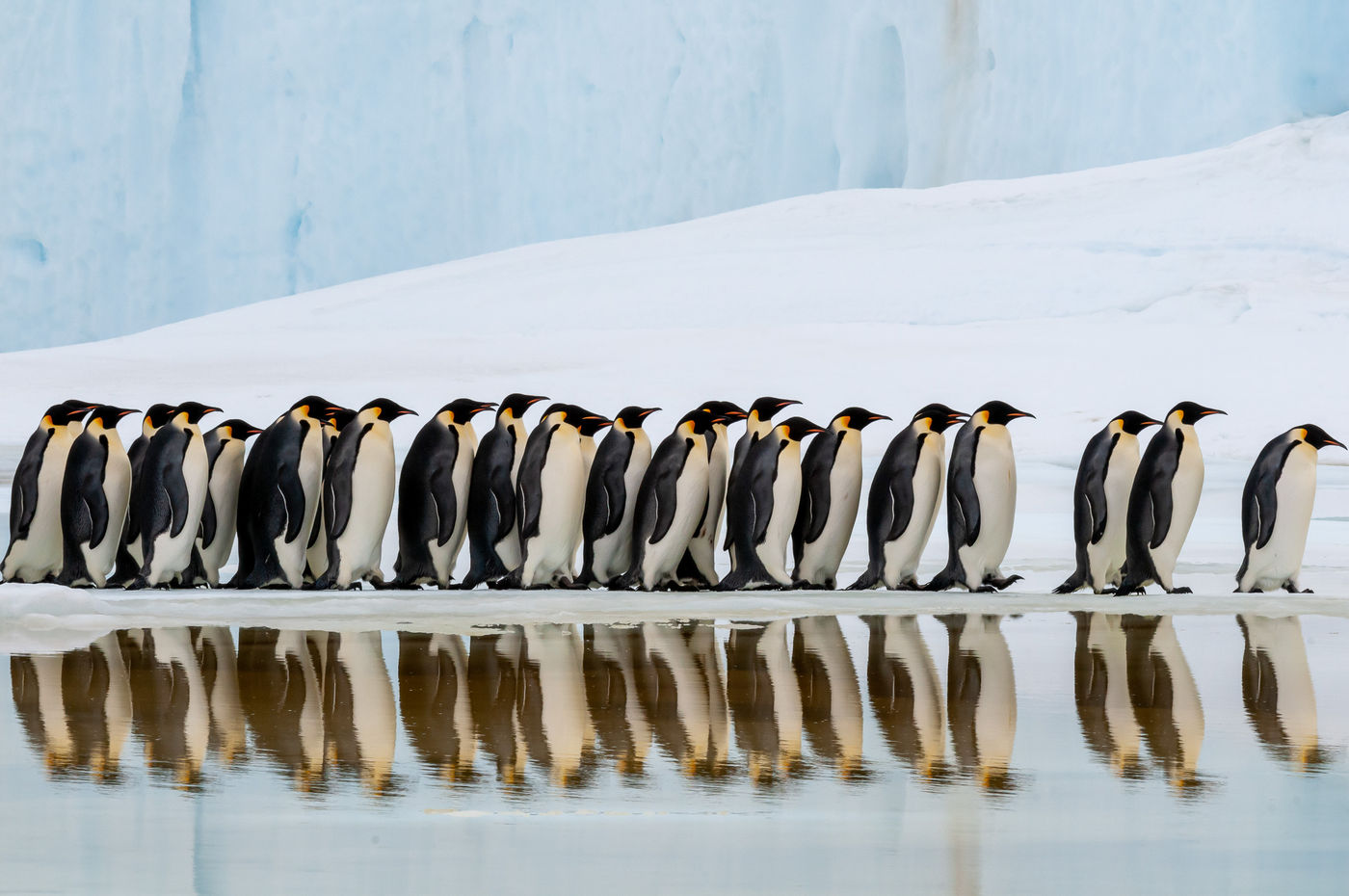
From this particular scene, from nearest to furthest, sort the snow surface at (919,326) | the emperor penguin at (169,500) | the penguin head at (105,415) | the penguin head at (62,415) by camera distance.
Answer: the emperor penguin at (169,500) → the penguin head at (105,415) → the penguin head at (62,415) → the snow surface at (919,326)

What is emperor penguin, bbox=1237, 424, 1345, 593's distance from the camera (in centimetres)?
678

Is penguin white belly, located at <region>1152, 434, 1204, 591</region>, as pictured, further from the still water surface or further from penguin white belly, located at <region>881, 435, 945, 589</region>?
the still water surface

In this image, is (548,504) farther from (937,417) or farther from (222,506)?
(937,417)

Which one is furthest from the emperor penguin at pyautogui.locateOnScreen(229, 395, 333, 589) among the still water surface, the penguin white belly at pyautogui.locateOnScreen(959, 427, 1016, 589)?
the penguin white belly at pyautogui.locateOnScreen(959, 427, 1016, 589)

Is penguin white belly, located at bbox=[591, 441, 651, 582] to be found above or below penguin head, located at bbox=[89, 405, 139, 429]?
below

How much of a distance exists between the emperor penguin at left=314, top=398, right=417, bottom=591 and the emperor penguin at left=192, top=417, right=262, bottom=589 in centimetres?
42

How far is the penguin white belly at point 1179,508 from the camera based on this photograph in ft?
22.1

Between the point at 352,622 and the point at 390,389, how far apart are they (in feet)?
26.9

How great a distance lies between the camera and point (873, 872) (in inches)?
97.2

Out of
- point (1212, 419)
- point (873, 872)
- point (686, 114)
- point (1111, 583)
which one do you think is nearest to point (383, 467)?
point (1111, 583)

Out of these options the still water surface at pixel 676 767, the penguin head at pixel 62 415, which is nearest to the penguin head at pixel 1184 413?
the still water surface at pixel 676 767

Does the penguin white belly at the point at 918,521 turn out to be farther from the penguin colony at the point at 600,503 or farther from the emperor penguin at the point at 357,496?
the emperor penguin at the point at 357,496

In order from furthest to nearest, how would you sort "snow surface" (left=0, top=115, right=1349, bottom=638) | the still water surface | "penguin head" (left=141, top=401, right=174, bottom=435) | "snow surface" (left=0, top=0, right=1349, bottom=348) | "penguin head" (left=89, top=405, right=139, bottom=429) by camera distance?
"snow surface" (left=0, top=0, right=1349, bottom=348) → "snow surface" (left=0, top=115, right=1349, bottom=638) → "penguin head" (left=141, top=401, right=174, bottom=435) → "penguin head" (left=89, top=405, right=139, bottom=429) → the still water surface

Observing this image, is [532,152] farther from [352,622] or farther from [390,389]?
[352,622]
